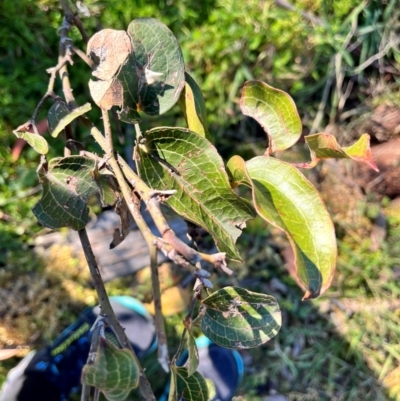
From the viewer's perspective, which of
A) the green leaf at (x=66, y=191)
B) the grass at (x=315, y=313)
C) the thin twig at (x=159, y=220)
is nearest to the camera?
the thin twig at (x=159, y=220)

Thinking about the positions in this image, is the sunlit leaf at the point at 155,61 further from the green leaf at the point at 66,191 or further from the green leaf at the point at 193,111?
the green leaf at the point at 66,191

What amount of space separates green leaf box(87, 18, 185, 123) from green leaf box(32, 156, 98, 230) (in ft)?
0.35

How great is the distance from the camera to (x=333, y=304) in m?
1.75

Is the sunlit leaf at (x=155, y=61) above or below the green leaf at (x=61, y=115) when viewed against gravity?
above

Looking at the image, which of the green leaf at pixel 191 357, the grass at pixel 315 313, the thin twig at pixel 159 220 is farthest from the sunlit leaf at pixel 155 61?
the grass at pixel 315 313

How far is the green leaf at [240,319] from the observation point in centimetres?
61

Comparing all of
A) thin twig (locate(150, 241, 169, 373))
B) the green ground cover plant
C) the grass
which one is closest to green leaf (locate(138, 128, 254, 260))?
the green ground cover plant

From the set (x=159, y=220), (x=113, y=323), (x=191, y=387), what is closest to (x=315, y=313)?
(x=191, y=387)

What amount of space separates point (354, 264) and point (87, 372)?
1.52 meters

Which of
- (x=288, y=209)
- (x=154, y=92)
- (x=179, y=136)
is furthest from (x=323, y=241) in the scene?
(x=154, y=92)

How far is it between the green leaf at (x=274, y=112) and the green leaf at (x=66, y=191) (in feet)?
0.92

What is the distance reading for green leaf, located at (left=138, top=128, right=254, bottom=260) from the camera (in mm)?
622

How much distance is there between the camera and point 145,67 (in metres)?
0.71

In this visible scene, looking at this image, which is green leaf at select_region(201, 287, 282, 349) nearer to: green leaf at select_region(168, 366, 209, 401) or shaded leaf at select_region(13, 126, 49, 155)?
green leaf at select_region(168, 366, 209, 401)
